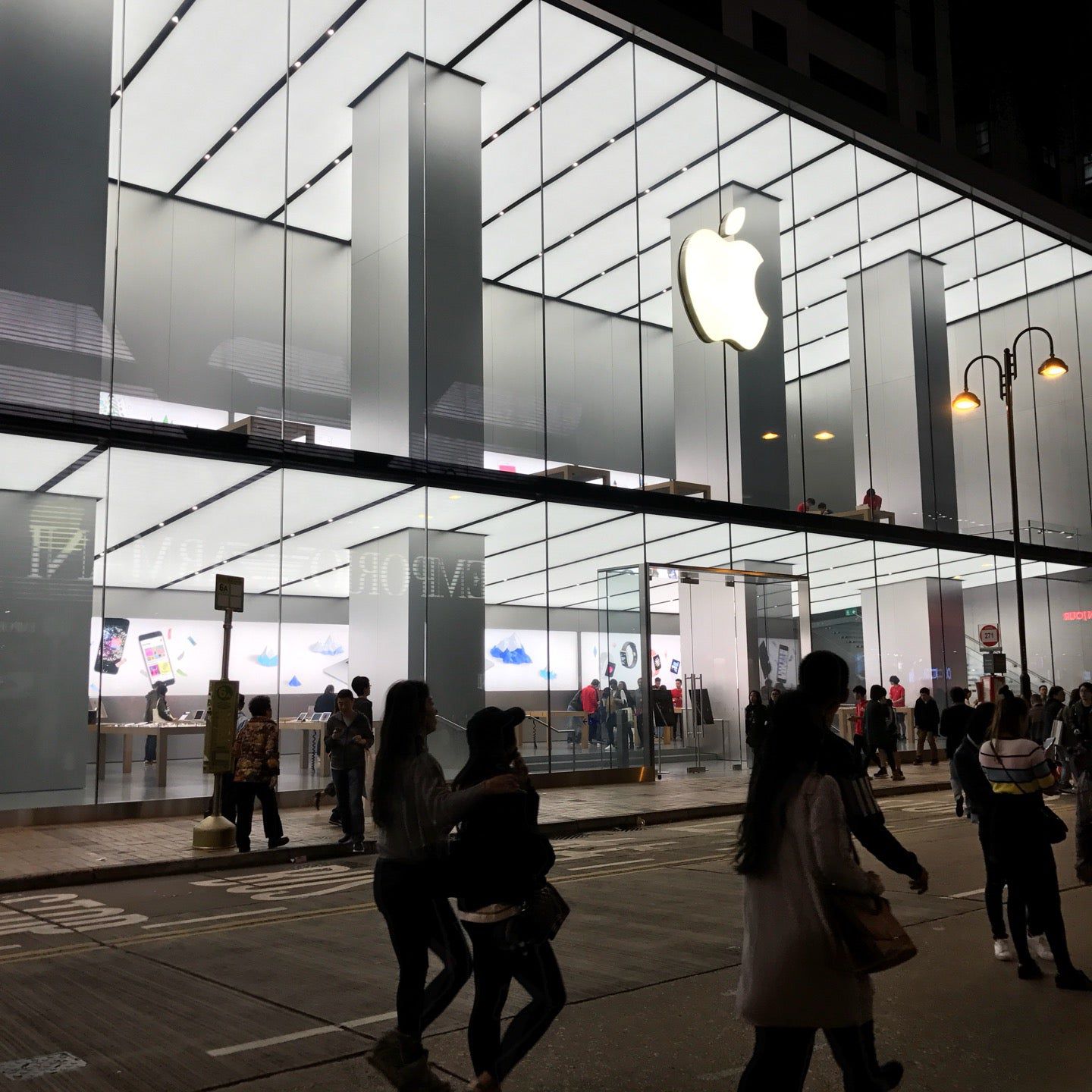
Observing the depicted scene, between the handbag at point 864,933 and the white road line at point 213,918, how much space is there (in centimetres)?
629

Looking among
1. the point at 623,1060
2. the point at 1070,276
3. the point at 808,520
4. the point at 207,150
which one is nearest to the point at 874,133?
the point at 808,520

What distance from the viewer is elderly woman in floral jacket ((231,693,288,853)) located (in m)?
11.8

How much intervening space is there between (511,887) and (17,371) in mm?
12683

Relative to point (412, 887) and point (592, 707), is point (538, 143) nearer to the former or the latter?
point (592, 707)

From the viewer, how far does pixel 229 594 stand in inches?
478

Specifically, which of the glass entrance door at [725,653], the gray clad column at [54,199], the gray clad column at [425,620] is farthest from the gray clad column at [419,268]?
the glass entrance door at [725,653]

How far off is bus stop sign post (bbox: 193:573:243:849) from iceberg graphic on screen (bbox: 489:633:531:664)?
7.24 meters

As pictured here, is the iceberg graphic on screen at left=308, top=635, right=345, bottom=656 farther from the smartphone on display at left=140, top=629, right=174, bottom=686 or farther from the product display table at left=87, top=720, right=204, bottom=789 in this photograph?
Result: the smartphone on display at left=140, top=629, right=174, bottom=686

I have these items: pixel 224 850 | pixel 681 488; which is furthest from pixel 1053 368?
pixel 224 850

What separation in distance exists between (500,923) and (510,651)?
15.0 meters

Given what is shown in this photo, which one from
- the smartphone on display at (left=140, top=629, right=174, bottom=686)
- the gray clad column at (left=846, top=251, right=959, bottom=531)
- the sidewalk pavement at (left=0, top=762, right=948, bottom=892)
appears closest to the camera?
the sidewalk pavement at (left=0, top=762, right=948, bottom=892)

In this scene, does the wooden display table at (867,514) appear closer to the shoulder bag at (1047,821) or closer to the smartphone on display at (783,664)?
the smartphone on display at (783,664)

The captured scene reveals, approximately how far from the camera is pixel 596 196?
2239cm

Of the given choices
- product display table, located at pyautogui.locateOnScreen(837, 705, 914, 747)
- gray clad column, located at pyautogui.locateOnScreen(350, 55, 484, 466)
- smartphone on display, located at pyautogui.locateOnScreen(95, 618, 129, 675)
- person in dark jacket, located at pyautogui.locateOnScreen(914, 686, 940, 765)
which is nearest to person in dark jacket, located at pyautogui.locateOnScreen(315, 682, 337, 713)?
smartphone on display, located at pyautogui.locateOnScreen(95, 618, 129, 675)
